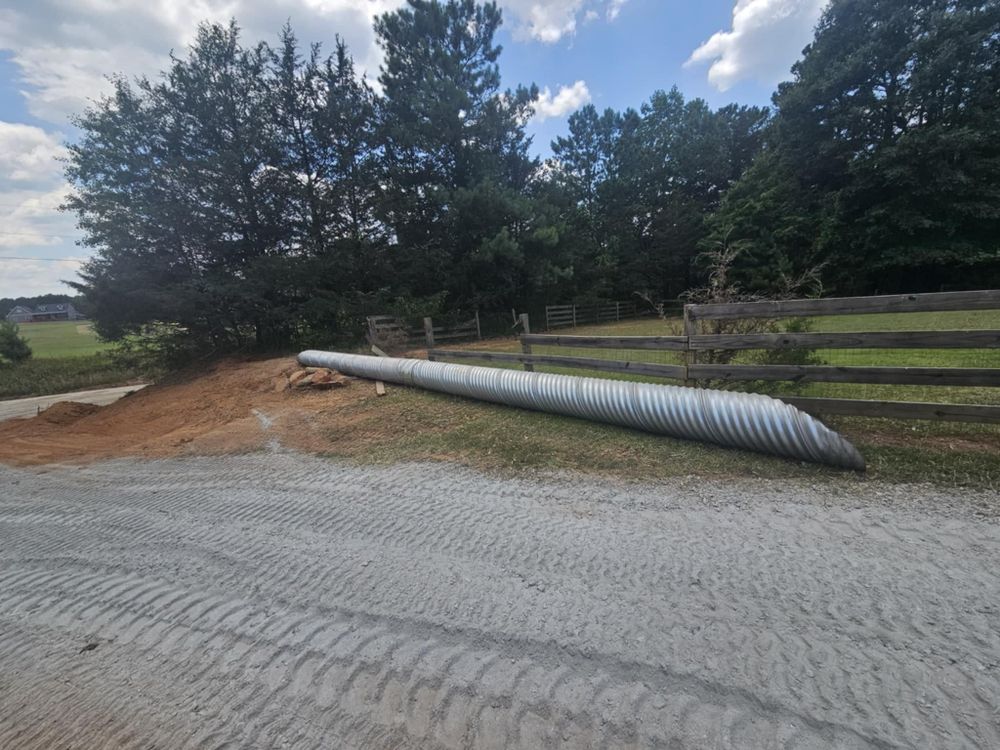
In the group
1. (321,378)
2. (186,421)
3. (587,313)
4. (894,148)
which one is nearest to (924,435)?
A: (321,378)

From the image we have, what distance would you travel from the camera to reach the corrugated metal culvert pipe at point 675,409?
12.0 ft

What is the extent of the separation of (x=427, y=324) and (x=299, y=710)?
11.6m

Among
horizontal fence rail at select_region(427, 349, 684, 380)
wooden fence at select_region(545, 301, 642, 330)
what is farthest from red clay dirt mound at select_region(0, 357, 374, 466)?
wooden fence at select_region(545, 301, 642, 330)

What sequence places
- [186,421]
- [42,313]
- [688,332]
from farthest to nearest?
[42,313], [186,421], [688,332]

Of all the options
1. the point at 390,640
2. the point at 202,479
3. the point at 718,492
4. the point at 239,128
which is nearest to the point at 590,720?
the point at 390,640

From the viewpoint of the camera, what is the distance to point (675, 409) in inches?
172

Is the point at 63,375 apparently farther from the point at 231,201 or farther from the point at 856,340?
the point at 856,340

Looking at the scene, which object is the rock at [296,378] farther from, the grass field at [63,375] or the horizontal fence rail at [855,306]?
the grass field at [63,375]

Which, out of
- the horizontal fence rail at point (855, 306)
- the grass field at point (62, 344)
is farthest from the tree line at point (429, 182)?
the grass field at point (62, 344)

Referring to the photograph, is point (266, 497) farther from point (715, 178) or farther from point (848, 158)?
point (715, 178)

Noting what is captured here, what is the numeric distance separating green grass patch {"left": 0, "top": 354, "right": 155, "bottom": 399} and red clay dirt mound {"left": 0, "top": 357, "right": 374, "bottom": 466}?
866 centimetres

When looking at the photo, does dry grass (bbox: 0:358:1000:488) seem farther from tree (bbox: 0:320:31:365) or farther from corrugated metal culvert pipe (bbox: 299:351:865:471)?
tree (bbox: 0:320:31:365)

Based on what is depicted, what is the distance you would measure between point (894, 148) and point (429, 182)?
2263 centimetres

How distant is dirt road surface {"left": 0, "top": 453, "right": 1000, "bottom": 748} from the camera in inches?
65.1
